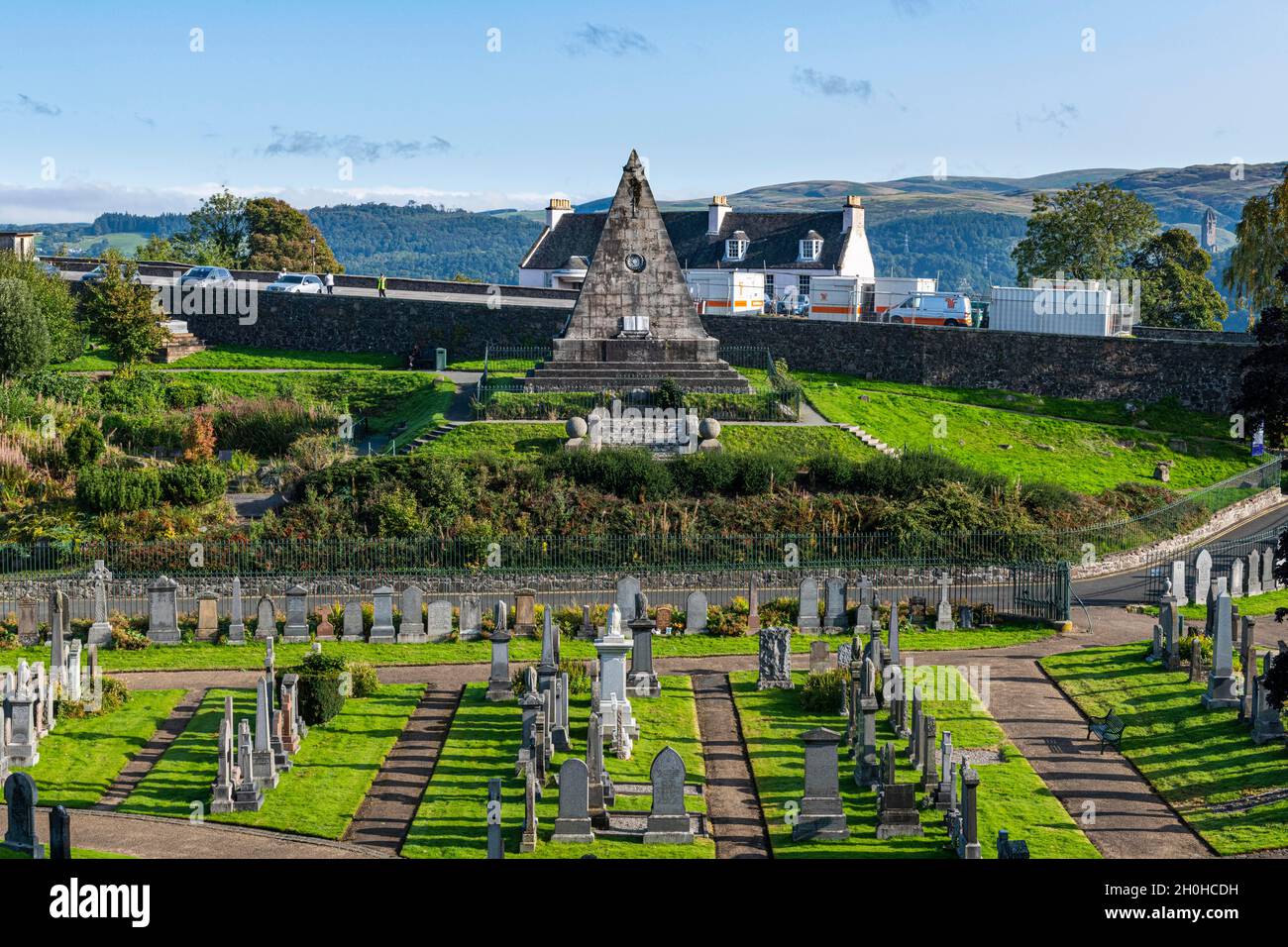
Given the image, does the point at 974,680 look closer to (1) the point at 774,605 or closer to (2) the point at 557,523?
(1) the point at 774,605

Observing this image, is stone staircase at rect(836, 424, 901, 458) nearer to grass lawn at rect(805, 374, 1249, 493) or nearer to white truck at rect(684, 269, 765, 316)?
grass lawn at rect(805, 374, 1249, 493)

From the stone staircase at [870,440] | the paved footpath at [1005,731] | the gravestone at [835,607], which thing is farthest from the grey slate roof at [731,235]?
the paved footpath at [1005,731]

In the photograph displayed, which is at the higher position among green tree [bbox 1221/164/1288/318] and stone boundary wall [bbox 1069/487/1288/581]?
green tree [bbox 1221/164/1288/318]

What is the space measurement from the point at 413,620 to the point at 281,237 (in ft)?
198

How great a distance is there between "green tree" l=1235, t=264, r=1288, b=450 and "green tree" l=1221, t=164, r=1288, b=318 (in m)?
33.3

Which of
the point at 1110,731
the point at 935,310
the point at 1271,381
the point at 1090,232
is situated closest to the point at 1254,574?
the point at 1110,731

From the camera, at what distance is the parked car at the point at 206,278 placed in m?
66.0

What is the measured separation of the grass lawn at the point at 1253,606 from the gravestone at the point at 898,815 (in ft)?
Result: 52.3

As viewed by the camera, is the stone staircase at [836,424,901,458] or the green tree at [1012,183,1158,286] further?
the green tree at [1012,183,1158,286]

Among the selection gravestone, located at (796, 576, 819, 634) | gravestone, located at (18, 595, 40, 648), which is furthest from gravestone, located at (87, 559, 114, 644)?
gravestone, located at (796, 576, 819, 634)

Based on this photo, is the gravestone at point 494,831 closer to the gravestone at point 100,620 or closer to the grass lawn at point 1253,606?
the gravestone at point 100,620

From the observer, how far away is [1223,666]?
94.4ft

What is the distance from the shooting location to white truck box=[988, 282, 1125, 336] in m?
57.2

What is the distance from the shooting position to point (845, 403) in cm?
5119
